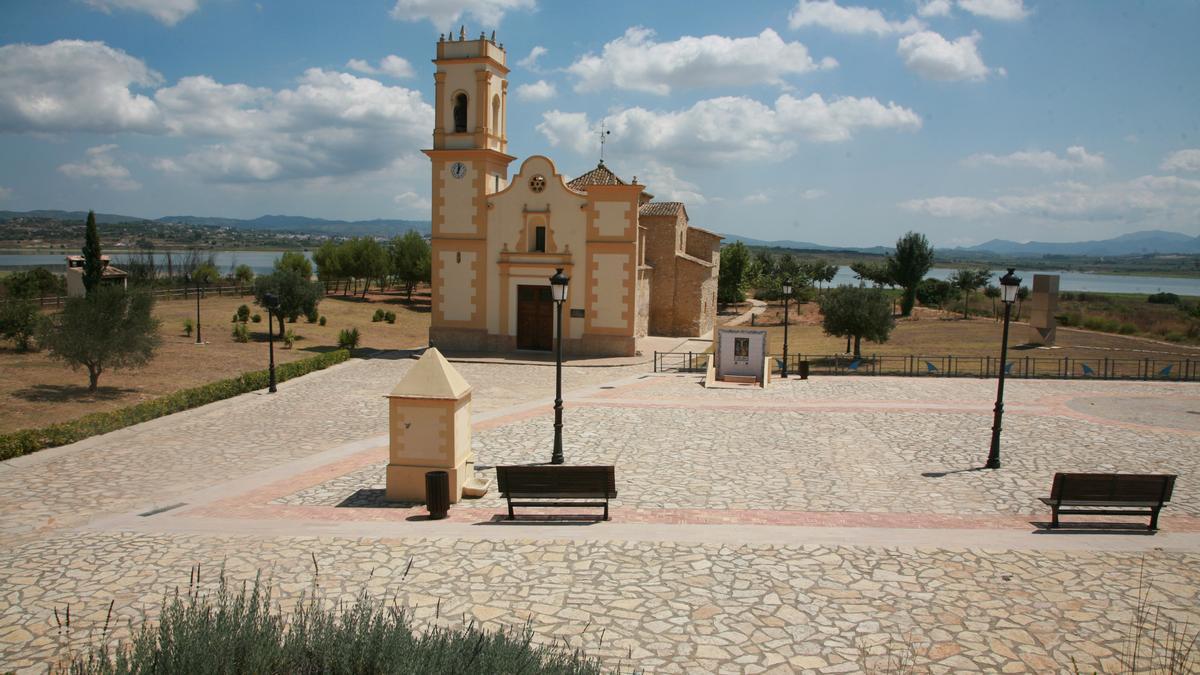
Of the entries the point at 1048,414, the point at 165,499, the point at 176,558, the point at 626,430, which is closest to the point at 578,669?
the point at 176,558

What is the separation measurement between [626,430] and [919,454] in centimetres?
634

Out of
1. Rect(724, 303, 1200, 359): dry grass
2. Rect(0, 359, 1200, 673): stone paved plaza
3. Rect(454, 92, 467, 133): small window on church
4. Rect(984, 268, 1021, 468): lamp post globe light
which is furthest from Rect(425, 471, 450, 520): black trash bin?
Rect(724, 303, 1200, 359): dry grass

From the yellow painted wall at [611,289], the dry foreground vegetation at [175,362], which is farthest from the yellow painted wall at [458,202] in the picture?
the dry foreground vegetation at [175,362]

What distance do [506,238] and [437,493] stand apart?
22.1 meters

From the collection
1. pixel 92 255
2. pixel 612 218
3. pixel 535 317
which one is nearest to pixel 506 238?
pixel 535 317

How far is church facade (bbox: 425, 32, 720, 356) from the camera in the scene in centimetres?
3148

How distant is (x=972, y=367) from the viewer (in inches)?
1220

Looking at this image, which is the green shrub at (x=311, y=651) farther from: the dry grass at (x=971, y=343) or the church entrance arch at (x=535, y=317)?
the dry grass at (x=971, y=343)

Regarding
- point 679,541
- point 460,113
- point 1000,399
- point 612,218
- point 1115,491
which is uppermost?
point 460,113

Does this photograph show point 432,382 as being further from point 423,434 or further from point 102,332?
point 102,332

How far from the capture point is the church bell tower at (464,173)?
31578 millimetres

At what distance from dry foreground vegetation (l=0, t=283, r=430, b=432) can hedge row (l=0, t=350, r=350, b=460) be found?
9.84 ft

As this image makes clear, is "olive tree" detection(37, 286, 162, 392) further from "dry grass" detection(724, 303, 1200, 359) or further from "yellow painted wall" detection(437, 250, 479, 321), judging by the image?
"dry grass" detection(724, 303, 1200, 359)

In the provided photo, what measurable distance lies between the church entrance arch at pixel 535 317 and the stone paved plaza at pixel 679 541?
1385 centimetres
